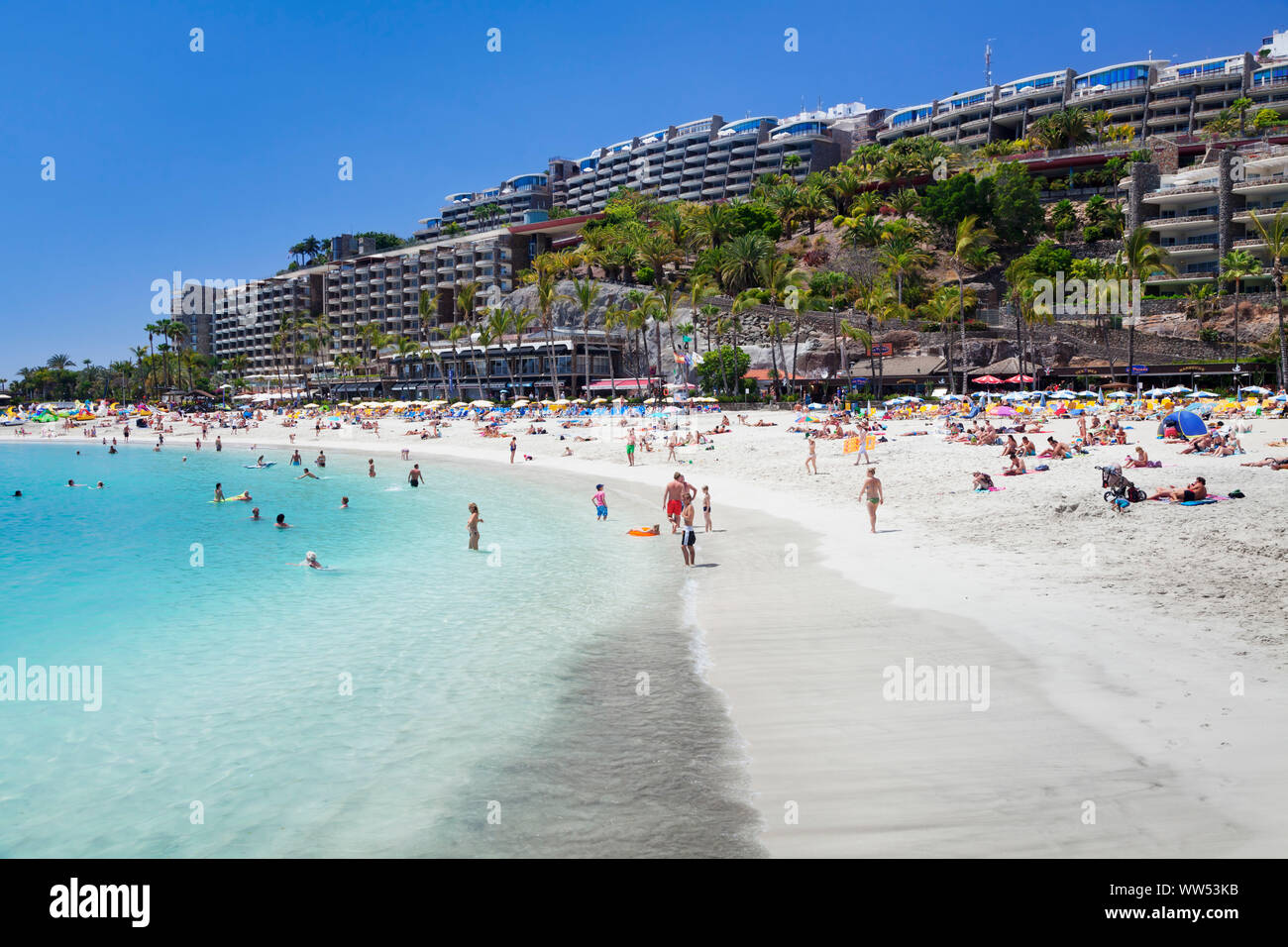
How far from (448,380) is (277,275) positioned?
82.6m

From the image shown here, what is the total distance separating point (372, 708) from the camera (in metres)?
9.75

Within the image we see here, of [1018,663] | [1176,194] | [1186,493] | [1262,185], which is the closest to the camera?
[1018,663]

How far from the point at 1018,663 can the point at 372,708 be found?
7.52 m

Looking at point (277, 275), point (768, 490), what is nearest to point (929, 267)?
point (768, 490)

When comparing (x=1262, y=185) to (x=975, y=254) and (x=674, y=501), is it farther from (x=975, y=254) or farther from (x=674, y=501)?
(x=674, y=501)

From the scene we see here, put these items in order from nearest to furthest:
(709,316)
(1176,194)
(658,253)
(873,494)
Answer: (873,494) < (1176,194) < (709,316) < (658,253)

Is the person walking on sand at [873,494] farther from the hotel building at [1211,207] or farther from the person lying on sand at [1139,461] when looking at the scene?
the hotel building at [1211,207]

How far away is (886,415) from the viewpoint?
147 ft

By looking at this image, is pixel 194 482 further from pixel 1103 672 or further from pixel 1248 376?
pixel 1248 376

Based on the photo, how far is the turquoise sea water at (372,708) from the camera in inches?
274

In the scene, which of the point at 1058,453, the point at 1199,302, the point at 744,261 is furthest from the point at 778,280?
the point at 1058,453

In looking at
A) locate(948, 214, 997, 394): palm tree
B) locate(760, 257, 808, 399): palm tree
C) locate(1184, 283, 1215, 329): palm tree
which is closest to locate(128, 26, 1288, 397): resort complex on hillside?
locate(1184, 283, 1215, 329): palm tree

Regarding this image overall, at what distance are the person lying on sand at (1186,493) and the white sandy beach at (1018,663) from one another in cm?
61

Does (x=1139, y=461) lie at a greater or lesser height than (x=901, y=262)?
lesser
